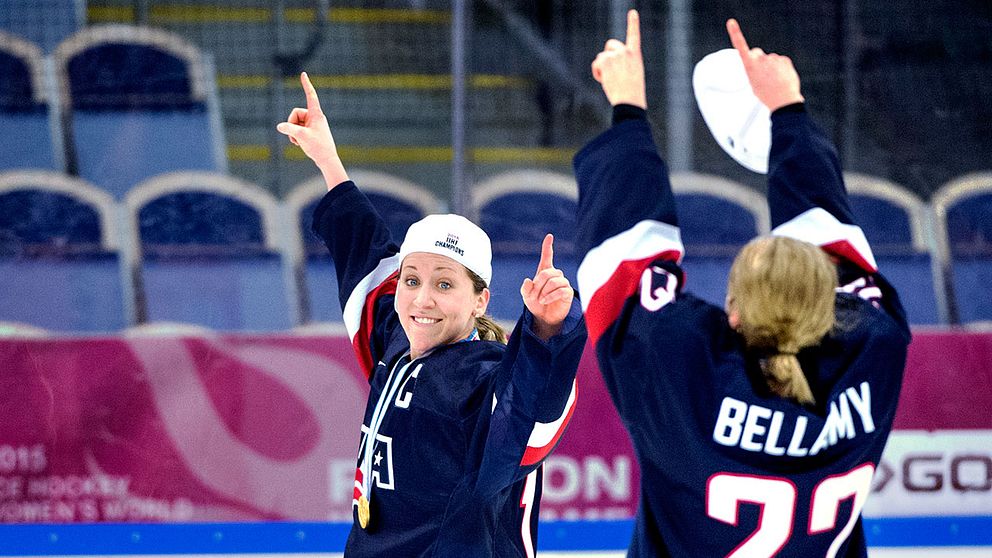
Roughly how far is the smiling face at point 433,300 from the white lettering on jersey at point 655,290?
624 mm

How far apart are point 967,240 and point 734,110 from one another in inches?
117

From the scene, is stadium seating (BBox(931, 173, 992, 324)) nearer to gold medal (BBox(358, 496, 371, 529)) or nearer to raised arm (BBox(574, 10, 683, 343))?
gold medal (BBox(358, 496, 371, 529))

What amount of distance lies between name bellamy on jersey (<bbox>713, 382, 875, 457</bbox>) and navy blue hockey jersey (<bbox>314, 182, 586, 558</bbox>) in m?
0.37

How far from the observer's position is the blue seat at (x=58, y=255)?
14.3 ft

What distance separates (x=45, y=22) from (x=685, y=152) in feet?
8.41

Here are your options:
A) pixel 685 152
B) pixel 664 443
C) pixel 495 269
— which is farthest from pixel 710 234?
pixel 664 443

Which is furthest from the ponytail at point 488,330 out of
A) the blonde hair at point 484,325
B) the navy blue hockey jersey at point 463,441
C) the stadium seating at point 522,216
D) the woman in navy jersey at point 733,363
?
the stadium seating at point 522,216

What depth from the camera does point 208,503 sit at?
4086 mm

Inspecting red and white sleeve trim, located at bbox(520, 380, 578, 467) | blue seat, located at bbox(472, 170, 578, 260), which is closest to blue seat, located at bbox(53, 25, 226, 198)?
blue seat, located at bbox(472, 170, 578, 260)

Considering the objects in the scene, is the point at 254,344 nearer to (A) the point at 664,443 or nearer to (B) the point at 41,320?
(B) the point at 41,320

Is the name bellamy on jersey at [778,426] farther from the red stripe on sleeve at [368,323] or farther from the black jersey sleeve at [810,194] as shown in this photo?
the red stripe on sleeve at [368,323]

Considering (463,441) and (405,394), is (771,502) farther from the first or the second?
(405,394)

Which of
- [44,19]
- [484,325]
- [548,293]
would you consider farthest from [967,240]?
[44,19]

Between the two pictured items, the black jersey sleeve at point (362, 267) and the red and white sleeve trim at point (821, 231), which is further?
the black jersey sleeve at point (362, 267)
